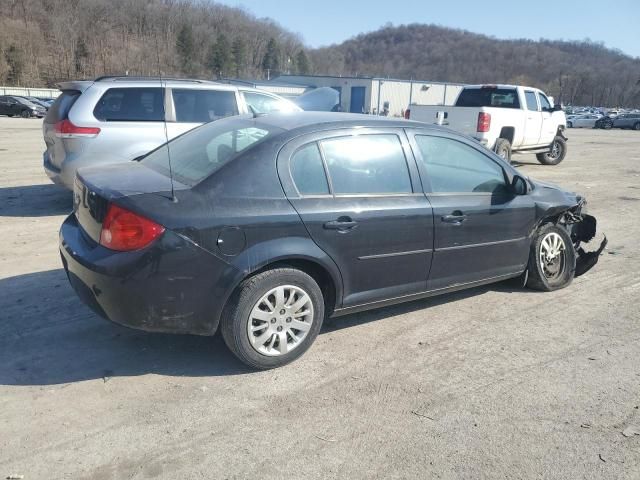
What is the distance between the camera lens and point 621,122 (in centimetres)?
4747

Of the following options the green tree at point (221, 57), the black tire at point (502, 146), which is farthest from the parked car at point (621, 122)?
the green tree at point (221, 57)

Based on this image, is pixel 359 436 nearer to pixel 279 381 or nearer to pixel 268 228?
pixel 279 381

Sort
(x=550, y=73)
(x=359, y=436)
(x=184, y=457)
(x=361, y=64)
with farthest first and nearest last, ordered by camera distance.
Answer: (x=361, y=64)
(x=550, y=73)
(x=359, y=436)
(x=184, y=457)

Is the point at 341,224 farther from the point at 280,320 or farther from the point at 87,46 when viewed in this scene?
the point at 87,46

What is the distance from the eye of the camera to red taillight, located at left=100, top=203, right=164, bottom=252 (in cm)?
311

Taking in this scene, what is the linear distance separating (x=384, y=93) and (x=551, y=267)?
48761 millimetres

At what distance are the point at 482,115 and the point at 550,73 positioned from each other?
487ft

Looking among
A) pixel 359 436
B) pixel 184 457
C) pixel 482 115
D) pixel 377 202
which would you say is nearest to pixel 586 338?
pixel 377 202

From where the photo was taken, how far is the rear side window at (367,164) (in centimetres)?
376

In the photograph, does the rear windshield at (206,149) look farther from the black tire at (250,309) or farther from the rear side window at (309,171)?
the black tire at (250,309)

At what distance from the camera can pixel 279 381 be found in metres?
3.43

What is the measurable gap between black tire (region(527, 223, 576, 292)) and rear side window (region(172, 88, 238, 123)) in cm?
470

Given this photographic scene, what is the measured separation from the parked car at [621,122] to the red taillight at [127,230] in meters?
52.2

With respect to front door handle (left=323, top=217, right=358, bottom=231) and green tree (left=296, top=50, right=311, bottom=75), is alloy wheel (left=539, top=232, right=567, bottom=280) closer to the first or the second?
front door handle (left=323, top=217, right=358, bottom=231)
